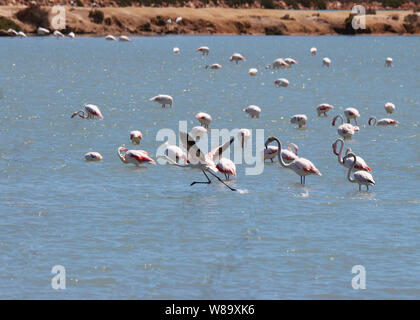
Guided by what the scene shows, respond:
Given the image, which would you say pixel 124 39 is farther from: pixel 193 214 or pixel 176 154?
pixel 193 214

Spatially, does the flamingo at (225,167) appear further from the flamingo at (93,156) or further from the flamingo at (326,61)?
the flamingo at (326,61)

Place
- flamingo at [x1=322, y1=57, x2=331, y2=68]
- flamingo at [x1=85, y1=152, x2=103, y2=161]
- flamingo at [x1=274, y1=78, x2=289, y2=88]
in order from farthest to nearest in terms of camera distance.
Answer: flamingo at [x1=322, y1=57, x2=331, y2=68] → flamingo at [x1=274, y1=78, x2=289, y2=88] → flamingo at [x1=85, y1=152, x2=103, y2=161]

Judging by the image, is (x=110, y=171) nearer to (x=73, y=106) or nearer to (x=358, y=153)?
(x=358, y=153)

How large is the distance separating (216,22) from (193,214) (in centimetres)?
9337

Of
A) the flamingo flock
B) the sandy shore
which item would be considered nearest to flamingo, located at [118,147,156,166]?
the flamingo flock

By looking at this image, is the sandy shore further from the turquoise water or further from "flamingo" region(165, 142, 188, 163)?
"flamingo" region(165, 142, 188, 163)

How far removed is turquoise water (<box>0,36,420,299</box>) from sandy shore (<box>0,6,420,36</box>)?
64859mm

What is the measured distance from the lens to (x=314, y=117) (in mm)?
34781

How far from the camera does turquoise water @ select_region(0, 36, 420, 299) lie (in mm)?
13383
